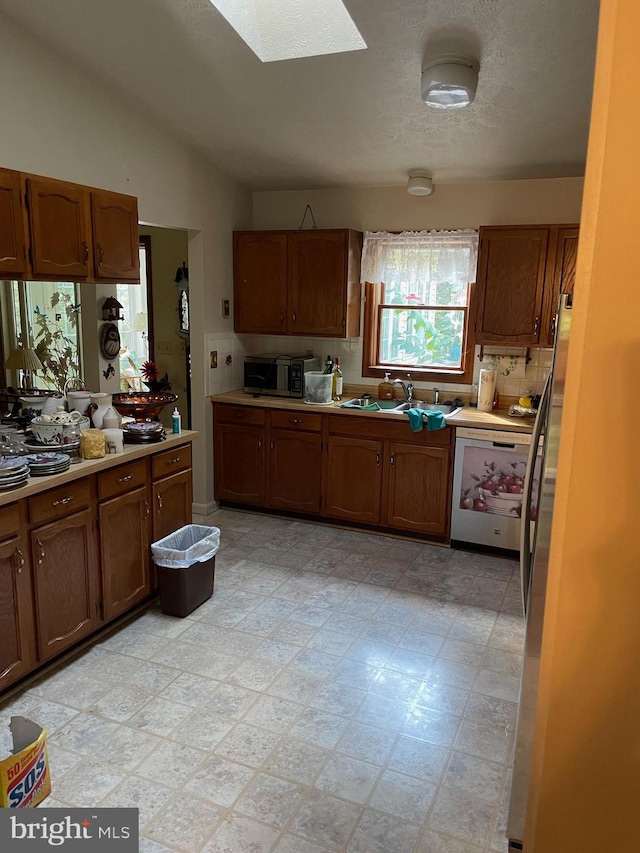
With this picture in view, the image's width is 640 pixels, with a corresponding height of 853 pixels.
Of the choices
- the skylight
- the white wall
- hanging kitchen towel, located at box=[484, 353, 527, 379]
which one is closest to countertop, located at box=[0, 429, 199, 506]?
the white wall

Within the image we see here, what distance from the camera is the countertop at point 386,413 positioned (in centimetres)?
388

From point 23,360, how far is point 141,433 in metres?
0.80

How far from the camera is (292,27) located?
9.41ft

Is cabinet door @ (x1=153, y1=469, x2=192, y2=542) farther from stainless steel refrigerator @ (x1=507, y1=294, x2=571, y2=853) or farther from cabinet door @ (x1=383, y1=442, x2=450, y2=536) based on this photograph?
stainless steel refrigerator @ (x1=507, y1=294, x2=571, y2=853)

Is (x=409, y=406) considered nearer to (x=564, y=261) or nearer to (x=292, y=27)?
(x=564, y=261)

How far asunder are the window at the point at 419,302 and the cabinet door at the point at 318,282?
0.26 metres

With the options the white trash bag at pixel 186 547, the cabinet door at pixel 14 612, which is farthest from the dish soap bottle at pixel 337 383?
the cabinet door at pixel 14 612

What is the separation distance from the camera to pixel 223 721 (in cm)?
243

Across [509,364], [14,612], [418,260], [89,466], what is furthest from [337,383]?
[14,612]

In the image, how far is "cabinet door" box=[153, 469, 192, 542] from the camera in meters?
3.25

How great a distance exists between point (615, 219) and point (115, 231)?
269 cm

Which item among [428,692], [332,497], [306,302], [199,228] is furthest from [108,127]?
[428,692]

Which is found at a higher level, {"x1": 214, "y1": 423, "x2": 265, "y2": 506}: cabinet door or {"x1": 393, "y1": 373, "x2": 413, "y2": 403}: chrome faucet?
{"x1": 393, "y1": 373, "x2": 413, "y2": 403}: chrome faucet

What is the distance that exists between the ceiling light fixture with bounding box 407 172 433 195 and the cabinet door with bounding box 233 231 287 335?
3.20 ft
